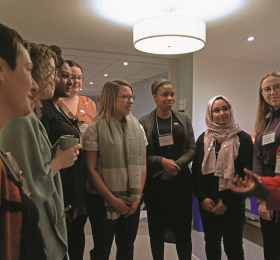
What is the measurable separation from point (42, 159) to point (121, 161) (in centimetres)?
68

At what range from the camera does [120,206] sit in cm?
154

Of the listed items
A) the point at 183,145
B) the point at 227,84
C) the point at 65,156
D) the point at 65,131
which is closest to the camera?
the point at 65,156

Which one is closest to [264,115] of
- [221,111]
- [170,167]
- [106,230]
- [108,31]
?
[221,111]

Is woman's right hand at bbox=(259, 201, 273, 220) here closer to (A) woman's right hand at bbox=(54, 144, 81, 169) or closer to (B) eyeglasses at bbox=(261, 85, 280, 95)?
(B) eyeglasses at bbox=(261, 85, 280, 95)

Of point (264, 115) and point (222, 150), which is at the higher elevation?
point (264, 115)

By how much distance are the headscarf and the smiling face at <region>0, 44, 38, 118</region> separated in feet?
4.83

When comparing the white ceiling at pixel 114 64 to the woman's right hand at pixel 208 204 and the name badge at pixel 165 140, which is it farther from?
the woman's right hand at pixel 208 204

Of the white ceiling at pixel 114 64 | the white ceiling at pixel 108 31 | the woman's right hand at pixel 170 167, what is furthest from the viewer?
the white ceiling at pixel 114 64

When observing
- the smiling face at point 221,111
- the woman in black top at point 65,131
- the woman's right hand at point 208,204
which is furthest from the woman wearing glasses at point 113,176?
A: the smiling face at point 221,111

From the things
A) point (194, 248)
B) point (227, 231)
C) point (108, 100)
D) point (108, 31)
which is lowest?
point (194, 248)

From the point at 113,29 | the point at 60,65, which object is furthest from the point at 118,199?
the point at 113,29

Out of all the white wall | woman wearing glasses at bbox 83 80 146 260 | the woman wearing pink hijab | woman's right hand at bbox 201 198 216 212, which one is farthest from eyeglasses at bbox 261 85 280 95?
the white wall

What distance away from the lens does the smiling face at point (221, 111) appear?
1.89m

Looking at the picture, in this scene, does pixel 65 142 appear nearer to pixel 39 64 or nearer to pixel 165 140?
pixel 39 64
